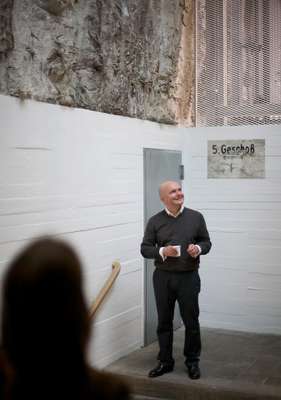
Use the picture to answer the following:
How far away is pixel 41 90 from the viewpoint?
4.77 meters

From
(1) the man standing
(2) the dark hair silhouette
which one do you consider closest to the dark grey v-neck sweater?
(1) the man standing

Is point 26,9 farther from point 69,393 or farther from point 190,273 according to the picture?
point 69,393

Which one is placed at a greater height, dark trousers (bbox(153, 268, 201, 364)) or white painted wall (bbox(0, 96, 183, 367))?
white painted wall (bbox(0, 96, 183, 367))

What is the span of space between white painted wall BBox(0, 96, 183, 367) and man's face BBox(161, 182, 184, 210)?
56cm

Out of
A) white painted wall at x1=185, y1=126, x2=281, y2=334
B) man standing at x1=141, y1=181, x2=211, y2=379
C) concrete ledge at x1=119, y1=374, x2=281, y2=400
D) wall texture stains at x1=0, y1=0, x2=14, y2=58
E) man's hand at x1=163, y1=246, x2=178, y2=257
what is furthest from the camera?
white painted wall at x1=185, y1=126, x2=281, y2=334

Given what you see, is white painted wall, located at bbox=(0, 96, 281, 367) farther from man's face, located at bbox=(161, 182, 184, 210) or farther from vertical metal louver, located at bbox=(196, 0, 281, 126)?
man's face, located at bbox=(161, 182, 184, 210)

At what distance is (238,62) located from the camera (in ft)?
22.2

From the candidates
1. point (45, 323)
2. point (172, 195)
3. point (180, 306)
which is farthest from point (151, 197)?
point (45, 323)

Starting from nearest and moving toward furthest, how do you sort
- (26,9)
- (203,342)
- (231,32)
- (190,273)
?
(26,9)
(190,273)
(203,342)
(231,32)

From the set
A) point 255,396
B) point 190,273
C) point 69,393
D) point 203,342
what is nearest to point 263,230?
point 203,342

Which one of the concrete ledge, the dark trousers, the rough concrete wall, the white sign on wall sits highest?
the rough concrete wall

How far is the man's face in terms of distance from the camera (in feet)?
17.2

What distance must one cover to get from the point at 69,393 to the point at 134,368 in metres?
4.21

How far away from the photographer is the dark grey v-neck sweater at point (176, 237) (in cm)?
516
